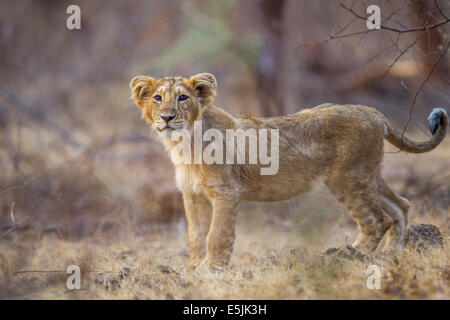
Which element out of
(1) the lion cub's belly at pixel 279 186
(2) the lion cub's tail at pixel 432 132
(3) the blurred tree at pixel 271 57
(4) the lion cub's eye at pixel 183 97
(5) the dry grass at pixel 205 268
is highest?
(3) the blurred tree at pixel 271 57

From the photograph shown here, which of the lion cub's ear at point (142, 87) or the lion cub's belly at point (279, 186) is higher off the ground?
the lion cub's ear at point (142, 87)

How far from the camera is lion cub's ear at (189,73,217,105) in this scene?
18.9 ft

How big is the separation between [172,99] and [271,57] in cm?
747

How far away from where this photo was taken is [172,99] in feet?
18.2

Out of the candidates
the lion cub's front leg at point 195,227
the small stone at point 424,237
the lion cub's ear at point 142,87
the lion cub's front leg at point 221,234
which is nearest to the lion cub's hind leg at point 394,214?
the small stone at point 424,237

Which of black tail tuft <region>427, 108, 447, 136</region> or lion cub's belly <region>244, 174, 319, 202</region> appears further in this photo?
lion cub's belly <region>244, 174, 319, 202</region>

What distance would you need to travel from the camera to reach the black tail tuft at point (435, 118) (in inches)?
232

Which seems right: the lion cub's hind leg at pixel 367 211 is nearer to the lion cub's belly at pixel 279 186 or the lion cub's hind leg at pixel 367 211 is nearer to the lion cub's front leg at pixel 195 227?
the lion cub's belly at pixel 279 186

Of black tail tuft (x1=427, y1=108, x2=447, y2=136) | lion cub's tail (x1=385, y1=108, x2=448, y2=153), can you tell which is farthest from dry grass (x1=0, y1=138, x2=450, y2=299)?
black tail tuft (x1=427, y1=108, x2=447, y2=136)

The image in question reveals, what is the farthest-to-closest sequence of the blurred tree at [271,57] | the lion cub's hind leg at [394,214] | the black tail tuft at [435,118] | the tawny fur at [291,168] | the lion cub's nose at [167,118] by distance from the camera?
the blurred tree at [271,57] → the lion cub's hind leg at [394,214] → the black tail tuft at [435,118] → the tawny fur at [291,168] → the lion cub's nose at [167,118]

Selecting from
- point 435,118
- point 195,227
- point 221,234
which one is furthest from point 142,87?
point 435,118


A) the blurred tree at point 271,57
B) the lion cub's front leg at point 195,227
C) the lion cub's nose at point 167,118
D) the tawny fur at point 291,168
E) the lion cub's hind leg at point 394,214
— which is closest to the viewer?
the lion cub's nose at point 167,118

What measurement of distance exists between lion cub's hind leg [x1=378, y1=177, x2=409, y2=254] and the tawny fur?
12 mm

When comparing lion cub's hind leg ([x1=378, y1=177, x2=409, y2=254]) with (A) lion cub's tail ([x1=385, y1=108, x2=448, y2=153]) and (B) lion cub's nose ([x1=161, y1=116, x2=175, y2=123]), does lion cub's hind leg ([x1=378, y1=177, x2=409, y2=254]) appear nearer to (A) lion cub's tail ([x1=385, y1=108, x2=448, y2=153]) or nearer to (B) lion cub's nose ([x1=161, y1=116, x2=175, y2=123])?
(A) lion cub's tail ([x1=385, y1=108, x2=448, y2=153])
